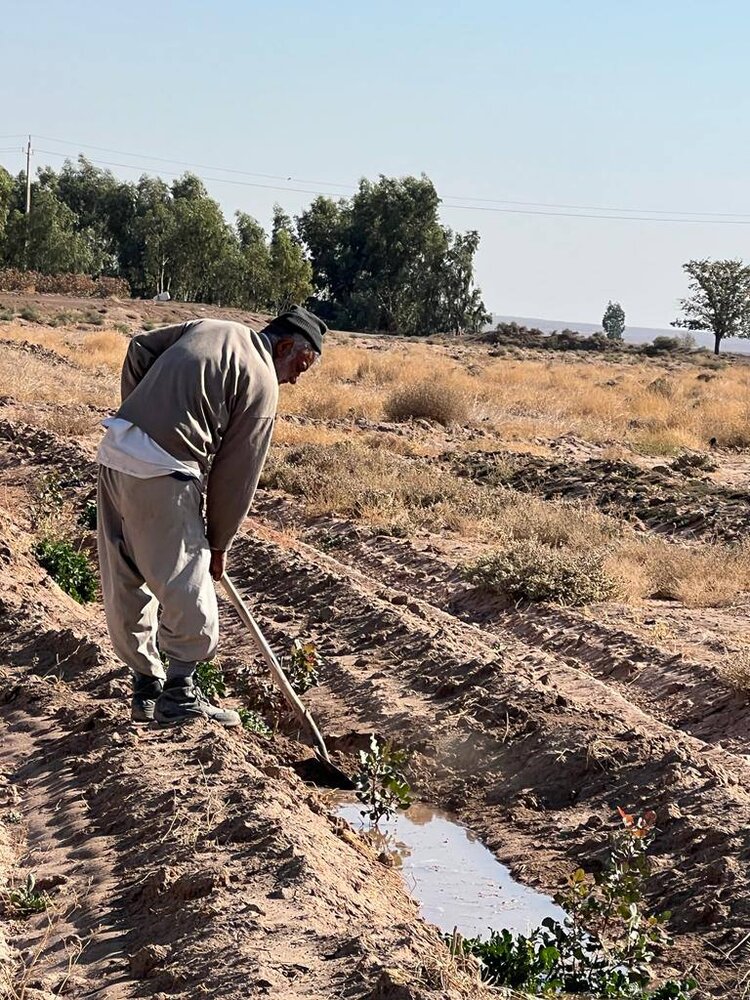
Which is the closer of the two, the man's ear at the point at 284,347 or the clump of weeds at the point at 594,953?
the clump of weeds at the point at 594,953

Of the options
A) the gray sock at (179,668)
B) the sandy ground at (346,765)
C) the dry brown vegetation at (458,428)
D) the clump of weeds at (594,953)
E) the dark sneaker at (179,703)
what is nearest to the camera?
the sandy ground at (346,765)

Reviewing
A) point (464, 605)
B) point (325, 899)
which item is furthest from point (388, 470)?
point (325, 899)

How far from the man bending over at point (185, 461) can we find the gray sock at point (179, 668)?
0.04 ft

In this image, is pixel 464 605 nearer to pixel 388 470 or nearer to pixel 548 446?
Answer: pixel 388 470

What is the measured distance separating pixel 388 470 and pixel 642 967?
1088 cm

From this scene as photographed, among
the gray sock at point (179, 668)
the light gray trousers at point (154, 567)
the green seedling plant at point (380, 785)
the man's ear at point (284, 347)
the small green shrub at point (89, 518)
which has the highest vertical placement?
the man's ear at point (284, 347)

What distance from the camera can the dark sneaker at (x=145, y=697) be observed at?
6.36 m

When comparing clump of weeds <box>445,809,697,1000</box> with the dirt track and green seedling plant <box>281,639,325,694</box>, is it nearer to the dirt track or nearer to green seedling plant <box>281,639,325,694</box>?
the dirt track

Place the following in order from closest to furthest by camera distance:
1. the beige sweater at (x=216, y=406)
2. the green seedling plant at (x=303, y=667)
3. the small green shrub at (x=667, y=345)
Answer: the beige sweater at (x=216, y=406) → the green seedling plant at (x=303, y=667) → the small green shrub at (x=667, y=345)

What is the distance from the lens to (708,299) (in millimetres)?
74500

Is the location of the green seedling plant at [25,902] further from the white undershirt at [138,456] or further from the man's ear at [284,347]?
the man's ear at [284,347]

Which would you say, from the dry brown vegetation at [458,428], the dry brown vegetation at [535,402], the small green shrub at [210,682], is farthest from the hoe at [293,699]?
the dry brown vegetation at [535,402]

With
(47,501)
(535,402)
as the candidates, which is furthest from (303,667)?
→ (535,402)

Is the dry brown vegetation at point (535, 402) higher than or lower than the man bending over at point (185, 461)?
lower
